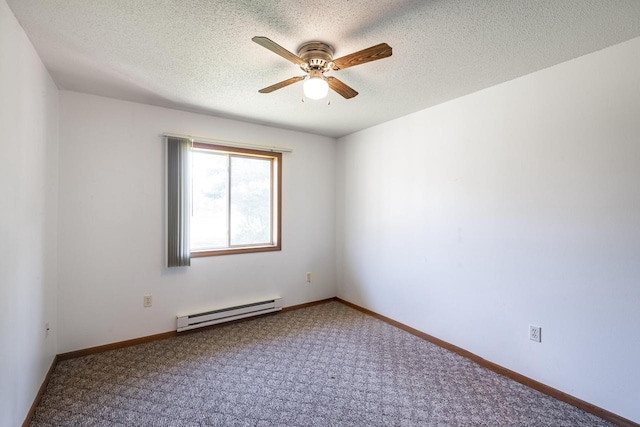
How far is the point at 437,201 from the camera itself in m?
2.85

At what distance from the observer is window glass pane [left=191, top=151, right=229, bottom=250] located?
3.17 metres

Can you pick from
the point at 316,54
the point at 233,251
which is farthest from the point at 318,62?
the point at 233,251

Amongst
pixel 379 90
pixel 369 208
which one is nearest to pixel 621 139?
pixel 379 90

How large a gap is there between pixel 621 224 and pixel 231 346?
317 cm

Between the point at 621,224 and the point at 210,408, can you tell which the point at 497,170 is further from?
the point at 210,408

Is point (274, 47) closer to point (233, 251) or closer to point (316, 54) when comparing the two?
point (316, 54)

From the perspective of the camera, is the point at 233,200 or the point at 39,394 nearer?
the point at 39,394

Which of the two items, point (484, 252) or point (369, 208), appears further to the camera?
point (369, 208)

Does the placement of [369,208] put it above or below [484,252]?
above

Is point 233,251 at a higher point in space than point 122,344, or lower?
higher

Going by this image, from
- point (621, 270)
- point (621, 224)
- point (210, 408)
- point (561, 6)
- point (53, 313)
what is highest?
point (561, 6)

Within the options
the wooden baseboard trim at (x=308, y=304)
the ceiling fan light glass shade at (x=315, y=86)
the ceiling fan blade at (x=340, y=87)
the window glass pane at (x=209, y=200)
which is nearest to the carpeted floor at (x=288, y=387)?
the wooden baseboard trim at (x=308, y=304)

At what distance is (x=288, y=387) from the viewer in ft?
6.93

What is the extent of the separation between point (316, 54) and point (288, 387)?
2351 mm
